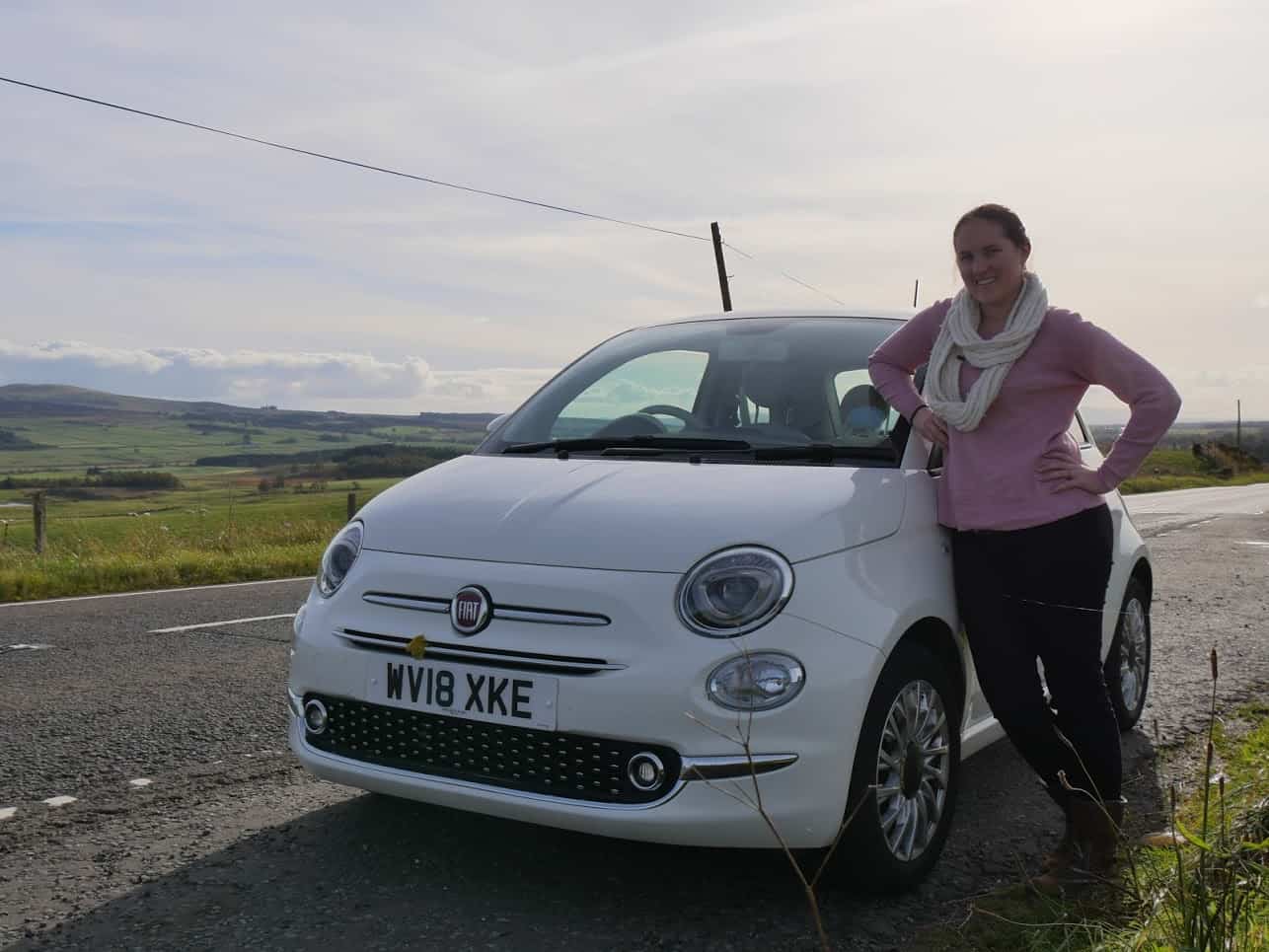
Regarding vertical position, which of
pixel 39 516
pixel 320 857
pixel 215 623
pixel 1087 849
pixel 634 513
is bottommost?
pixel 39 516

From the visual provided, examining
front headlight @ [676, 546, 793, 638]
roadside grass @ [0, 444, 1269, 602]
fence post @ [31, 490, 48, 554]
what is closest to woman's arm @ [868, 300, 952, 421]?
front headlight @ [676, 546, 793, 638]

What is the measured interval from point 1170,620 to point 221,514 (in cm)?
6009

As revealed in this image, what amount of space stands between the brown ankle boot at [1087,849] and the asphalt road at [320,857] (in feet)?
0.79

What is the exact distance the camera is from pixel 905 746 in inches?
131

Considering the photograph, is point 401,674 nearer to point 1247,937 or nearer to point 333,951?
point 333,951

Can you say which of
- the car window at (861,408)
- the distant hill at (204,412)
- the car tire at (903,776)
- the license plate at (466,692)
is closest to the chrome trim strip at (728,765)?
the car tire at (903,776)

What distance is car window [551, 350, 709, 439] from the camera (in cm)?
429

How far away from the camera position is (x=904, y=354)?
3.90 metres

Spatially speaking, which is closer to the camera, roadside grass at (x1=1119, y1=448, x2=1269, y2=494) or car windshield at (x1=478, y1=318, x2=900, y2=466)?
car windshield at (x1=478, y1=318, x2=900, y2=466)

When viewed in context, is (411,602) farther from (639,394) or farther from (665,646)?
(639,394)

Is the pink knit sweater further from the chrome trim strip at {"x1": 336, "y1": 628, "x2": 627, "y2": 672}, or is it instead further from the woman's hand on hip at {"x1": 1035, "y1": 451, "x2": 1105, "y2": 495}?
the chrome trim strip at {"x1": 336, "y1": 628, "x2": 627, "y2": 672}

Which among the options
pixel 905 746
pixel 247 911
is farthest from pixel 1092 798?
pixel 247 911

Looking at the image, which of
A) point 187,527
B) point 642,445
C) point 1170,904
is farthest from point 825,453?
point 187,527

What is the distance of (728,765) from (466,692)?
0.68 meters
